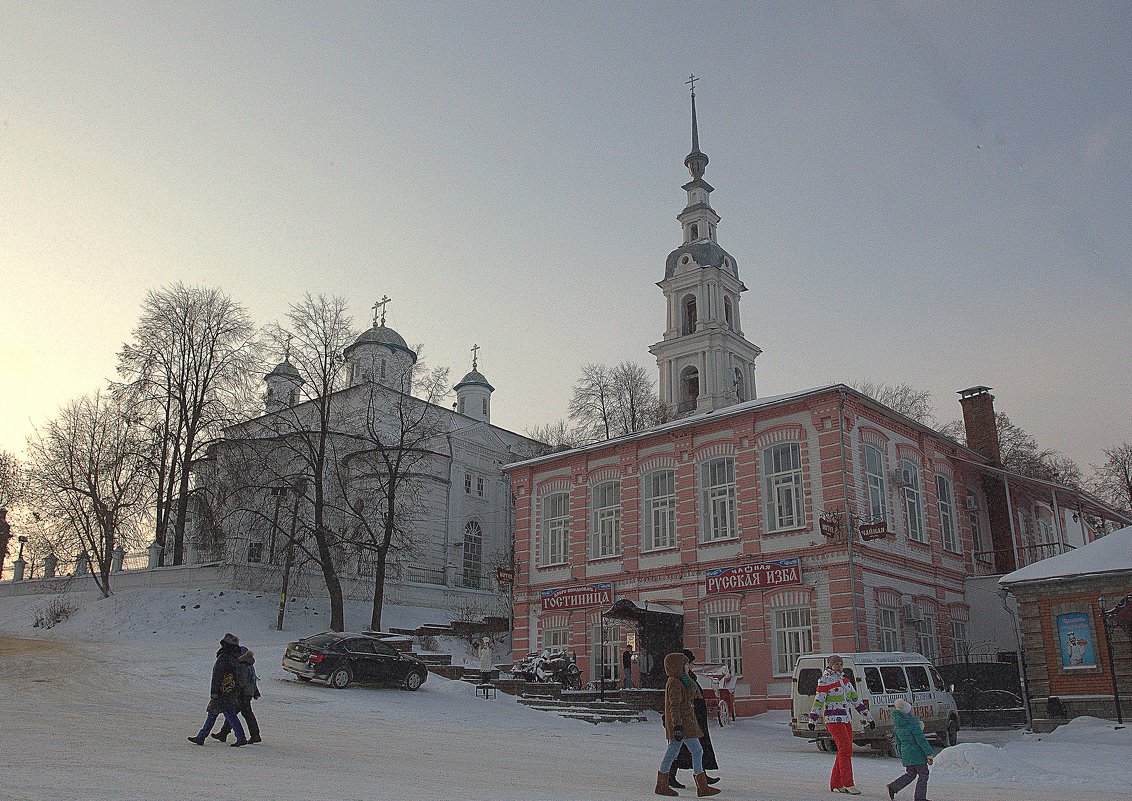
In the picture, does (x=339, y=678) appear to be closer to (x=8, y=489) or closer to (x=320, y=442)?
(x=320, y=442)

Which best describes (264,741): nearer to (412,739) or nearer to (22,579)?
(412,739)

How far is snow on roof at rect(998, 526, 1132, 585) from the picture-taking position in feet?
69.2

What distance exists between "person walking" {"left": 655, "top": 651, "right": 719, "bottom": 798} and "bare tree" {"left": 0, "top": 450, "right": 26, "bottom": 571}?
41.4 m

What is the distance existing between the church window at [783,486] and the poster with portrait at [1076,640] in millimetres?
6763

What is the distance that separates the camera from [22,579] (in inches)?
1793

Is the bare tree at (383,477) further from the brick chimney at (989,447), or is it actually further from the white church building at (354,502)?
the brick chimney at (989,447)

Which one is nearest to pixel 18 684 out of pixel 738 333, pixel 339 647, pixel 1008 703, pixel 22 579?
pixel 339 647

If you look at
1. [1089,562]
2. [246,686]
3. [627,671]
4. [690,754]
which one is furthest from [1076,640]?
[246,686]

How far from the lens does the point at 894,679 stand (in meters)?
18.1

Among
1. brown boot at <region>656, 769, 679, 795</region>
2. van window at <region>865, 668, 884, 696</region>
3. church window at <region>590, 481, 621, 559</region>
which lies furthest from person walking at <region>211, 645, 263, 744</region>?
church window at <region>590, 481, 621, 559</region>

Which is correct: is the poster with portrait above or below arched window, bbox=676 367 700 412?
below

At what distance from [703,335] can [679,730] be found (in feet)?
128

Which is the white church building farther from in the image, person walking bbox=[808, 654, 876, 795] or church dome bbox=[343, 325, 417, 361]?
person walking bbox=[808, 654, 876, 795]

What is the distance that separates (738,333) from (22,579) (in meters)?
37.9
